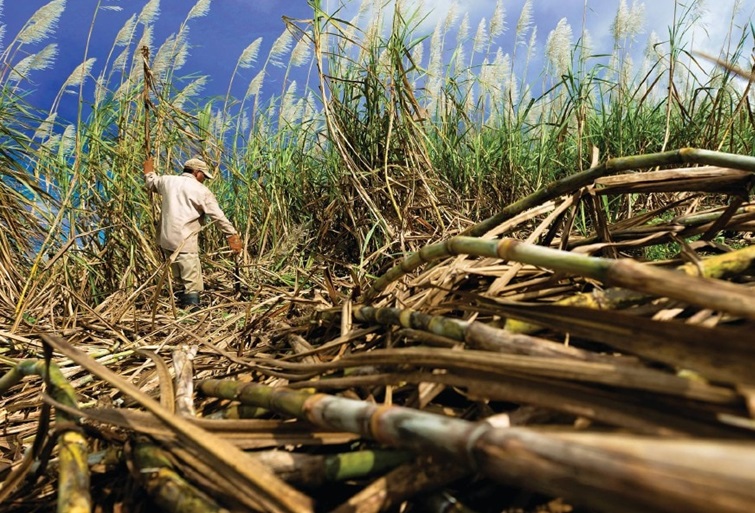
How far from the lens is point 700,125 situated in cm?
337

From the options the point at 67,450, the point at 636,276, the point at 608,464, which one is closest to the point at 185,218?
the point at 67,450

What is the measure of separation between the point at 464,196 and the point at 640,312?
9.74 ft

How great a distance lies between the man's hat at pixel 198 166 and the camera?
4810 mm

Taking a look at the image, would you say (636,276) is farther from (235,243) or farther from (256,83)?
(256,83)

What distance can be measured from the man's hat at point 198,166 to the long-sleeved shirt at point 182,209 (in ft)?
0.27

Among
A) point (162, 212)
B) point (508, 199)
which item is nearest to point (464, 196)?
point (508, 199)

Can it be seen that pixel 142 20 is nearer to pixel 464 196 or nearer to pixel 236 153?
pixel 236 153

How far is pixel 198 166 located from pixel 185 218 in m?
0.51

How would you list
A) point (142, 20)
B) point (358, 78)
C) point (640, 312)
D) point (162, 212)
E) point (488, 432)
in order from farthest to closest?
point (142, 20) → point (162, 212) → point (358, 78) → point (640, 312) → point (488, 432)

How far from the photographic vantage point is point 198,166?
488cm

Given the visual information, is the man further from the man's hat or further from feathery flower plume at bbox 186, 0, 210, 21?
feathery flower plume at bbox 186, 0, 210, 21

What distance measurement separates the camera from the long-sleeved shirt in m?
4.34

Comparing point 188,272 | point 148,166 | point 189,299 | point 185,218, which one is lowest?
point 189,299

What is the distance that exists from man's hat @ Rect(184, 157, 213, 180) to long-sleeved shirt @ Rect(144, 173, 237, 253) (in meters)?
0.08
